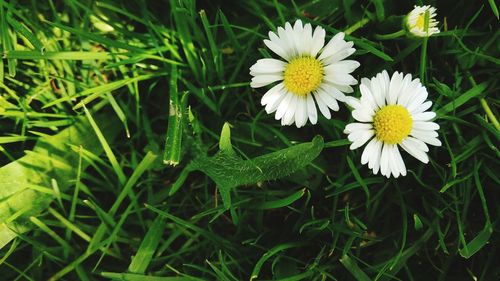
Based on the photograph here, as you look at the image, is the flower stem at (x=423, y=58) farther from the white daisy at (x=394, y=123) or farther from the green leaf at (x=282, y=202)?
the green leaf at (x=282, y=202)

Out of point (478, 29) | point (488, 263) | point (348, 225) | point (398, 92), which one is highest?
point (478, 29)

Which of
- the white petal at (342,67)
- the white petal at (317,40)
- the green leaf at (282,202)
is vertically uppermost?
the white petal at (317,40)

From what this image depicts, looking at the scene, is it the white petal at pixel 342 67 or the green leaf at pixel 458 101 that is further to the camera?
the green leaf at pixel 458 101

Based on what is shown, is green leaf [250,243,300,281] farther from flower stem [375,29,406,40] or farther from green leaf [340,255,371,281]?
flower stem [375,29,406,40]

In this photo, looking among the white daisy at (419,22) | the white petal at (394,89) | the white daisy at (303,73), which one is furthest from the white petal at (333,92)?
the white daisy at (419,22)

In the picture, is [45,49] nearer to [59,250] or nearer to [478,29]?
[59,250]

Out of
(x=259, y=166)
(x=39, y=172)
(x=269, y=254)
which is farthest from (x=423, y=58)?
(x=39, y=172)

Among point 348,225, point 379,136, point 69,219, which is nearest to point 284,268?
point 348,225

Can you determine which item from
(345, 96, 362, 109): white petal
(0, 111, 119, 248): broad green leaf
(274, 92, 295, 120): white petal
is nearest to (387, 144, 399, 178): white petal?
(345, 96, 362, 109): white petal

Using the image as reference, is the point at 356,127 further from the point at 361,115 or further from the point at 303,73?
the point at 303,73
